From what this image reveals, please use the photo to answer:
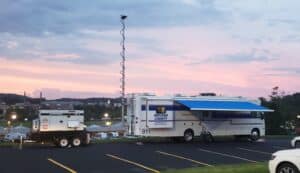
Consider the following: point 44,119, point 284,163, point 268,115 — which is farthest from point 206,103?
point 284,163

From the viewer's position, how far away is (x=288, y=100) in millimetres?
78812

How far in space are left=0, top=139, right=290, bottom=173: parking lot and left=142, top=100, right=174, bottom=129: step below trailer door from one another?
4002 millimetres

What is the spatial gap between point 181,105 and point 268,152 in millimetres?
8298

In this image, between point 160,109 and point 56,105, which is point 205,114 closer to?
point 160,109

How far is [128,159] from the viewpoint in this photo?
2325 centimetres

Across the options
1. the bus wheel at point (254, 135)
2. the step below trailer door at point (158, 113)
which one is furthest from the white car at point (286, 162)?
the bus wheel at point (254, 135)

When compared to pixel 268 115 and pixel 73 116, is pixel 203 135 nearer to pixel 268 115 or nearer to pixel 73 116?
pixel 73 116

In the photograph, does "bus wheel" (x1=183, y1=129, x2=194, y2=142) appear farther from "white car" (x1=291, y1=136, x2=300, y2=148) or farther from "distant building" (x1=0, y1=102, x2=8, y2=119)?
"distant building" (x1=0, y1=102, x2=8, y2=119)

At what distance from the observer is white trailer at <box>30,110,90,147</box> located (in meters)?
31.4

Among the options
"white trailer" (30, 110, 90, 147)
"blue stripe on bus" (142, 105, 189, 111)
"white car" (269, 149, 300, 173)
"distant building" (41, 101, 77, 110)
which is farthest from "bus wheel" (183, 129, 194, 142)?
"white car" (269, 149, 300, 173)

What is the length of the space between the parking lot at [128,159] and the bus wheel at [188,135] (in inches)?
204

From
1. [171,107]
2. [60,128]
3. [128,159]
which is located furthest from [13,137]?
[128,159]

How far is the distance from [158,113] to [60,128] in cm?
620

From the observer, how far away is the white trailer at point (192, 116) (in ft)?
112
